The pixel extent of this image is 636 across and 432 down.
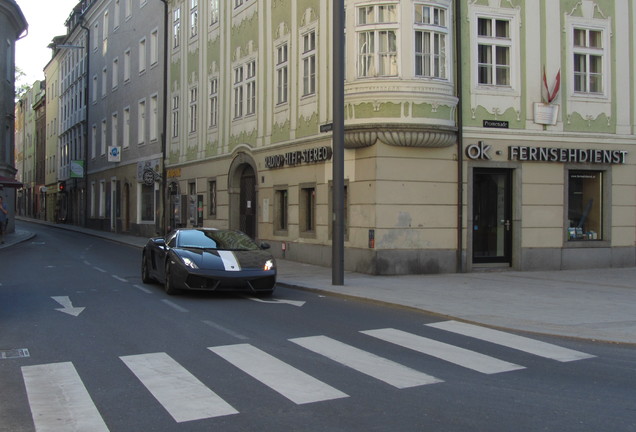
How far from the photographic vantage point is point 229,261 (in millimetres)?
11594

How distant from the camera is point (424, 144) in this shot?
15.8 m

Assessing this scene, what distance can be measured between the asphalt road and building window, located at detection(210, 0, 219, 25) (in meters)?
18.3

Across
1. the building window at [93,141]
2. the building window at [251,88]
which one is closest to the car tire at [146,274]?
the building window at [251,88]

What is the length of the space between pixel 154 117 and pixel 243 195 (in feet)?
40.2

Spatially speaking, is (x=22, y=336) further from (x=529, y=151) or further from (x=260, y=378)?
(x=529, y=151)

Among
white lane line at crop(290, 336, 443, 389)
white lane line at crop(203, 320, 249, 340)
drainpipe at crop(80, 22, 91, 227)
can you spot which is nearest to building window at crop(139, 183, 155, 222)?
drainpipe at crop(80, 22, 91, 227)

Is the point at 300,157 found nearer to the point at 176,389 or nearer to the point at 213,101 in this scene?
the point at 213,101

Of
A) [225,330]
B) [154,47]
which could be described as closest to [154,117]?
[154,47]

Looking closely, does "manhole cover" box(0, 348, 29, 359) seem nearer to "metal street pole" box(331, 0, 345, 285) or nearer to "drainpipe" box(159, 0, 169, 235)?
"metal street pole" box(331, 0, 345, 285)

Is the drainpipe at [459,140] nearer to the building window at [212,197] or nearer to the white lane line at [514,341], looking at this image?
the white lane line at [514,341]

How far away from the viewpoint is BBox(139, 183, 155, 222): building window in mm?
34031

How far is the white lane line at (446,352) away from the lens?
22.0 feet

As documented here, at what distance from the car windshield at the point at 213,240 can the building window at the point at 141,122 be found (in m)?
23.9

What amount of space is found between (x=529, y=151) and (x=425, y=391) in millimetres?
12683
